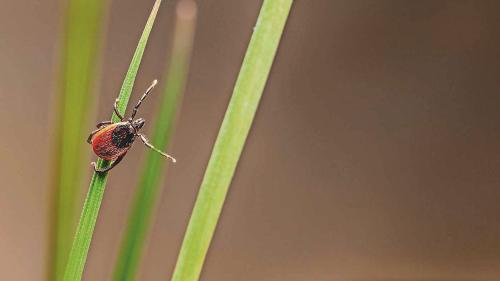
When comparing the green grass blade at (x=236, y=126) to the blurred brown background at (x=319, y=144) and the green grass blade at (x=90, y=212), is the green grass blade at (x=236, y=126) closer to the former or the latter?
the green grass blade at (x=90, y=212)

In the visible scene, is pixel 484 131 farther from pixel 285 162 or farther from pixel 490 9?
pixel 285 162

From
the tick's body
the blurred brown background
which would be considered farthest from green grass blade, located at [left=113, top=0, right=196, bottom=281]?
the blurred brown background

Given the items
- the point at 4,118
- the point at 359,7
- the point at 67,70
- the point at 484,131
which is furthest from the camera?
the point at 484,131

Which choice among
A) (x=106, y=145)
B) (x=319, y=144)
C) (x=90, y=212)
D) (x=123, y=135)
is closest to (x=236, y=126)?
(x=90, y=212)

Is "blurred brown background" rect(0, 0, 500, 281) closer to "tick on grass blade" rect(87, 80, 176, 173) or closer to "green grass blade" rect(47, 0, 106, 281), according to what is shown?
"tick on grass blade" rect(87, 80, 176, 173)

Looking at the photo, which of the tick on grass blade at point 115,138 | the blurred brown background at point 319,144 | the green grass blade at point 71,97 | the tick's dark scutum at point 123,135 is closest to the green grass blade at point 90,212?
the green grass blade at point 71,97

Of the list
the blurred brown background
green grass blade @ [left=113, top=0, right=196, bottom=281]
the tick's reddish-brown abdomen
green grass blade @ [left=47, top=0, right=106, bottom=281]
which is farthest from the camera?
the blurred brown background

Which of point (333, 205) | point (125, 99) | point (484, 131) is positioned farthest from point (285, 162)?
point (125, 99)
